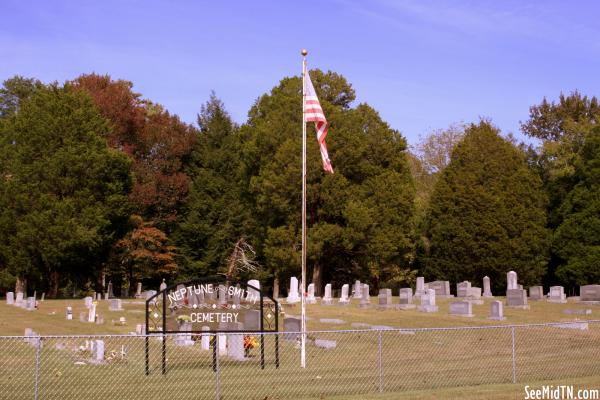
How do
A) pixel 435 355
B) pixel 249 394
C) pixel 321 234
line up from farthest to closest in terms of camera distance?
1. pixel 321 234
2. pixel 435 355
3. pixel 249 394

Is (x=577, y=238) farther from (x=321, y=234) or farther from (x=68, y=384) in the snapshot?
(x=68, y=384)

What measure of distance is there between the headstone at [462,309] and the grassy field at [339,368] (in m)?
5.49

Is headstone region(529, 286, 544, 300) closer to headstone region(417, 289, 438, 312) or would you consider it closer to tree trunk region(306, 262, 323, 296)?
headstone region(417, 289, 438, 312)

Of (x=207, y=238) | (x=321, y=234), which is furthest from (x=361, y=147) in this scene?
(x=207, y=238)

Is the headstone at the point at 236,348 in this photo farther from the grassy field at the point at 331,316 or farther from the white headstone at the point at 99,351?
the grassy field at the point at 331,316

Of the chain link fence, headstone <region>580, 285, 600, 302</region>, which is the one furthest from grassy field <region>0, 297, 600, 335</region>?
the chain link fence

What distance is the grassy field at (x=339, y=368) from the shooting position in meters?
13.9

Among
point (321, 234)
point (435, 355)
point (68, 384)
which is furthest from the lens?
point (321, 234)

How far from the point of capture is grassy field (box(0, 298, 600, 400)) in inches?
549

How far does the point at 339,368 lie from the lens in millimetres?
17281

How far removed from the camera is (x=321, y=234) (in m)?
52.1

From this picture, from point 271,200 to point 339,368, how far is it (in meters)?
36.6

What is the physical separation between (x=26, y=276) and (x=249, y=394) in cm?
4096

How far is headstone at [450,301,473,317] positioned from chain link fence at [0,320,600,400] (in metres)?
6.67
